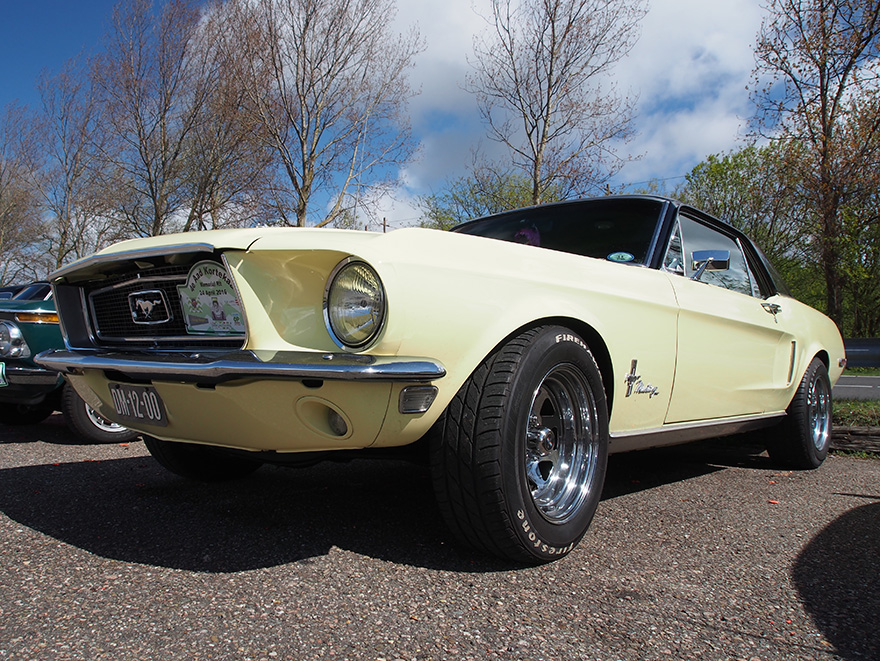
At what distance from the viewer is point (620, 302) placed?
250 centimetres

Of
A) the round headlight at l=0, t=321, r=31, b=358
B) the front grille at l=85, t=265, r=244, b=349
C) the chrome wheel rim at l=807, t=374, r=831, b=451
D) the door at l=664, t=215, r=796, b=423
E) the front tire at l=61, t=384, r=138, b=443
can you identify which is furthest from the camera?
the round headlight at l=0, t=321, r=31, b=358

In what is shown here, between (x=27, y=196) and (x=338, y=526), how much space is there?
34.3 m

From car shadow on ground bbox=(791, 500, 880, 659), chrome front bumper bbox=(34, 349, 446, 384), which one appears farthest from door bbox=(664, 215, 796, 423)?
chrome front bumper bbox=(34, 349, 446, 384)

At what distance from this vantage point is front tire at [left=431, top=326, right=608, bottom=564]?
190cm

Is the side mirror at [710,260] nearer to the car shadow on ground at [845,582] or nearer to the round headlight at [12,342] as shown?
the car shadow on ground at [845,582]

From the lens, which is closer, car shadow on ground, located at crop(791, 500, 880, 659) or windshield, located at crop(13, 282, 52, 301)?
car shadow on ground, located at crop(791, 500, 880, 659)

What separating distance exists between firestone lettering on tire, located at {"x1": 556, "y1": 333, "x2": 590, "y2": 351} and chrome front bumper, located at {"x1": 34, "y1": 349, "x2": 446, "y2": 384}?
1.70ft

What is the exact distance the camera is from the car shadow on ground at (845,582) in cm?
162

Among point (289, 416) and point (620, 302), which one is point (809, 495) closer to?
point (620, 302)

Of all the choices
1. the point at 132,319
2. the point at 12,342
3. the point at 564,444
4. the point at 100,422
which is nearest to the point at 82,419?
the point at 100,422

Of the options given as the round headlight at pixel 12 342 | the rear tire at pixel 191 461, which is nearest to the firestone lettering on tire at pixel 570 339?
the rear tire at pixel 191 461

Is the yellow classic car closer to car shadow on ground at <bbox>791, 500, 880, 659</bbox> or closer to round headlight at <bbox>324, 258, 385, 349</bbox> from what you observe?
round headlight at <bbox>324, 258, 385, 349</bbox>

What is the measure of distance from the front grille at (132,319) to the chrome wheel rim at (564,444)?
1.08 meters

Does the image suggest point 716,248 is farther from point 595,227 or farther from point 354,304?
point 354,304
